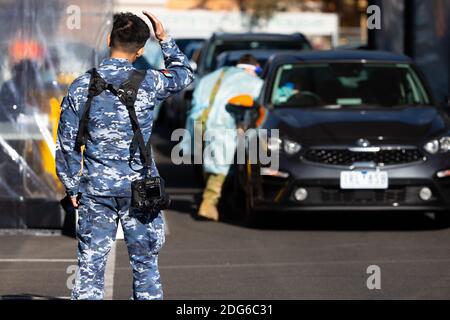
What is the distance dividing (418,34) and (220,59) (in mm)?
3707

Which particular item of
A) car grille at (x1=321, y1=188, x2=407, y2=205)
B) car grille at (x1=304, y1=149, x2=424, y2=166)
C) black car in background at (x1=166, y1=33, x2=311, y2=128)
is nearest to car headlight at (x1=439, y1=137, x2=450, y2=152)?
car grille at (x1=304, y1=149, x2=424, y2=166)

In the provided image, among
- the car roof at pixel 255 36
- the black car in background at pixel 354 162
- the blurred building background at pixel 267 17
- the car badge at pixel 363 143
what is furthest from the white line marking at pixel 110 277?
the blurred building background at pixel 267 17

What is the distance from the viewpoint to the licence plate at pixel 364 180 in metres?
11.8

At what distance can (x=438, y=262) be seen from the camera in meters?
10.4

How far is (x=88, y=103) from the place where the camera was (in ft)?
23.3

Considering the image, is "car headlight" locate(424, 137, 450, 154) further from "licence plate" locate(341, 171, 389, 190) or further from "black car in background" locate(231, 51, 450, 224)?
"licence plate" locate(341, 171, 389, 190)

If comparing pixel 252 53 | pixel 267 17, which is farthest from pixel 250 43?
pixel 267 17

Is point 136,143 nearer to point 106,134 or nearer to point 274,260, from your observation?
point 106,134

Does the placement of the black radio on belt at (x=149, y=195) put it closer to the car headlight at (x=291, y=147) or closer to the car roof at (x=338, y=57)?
the car headlight at (x=291, y=147)

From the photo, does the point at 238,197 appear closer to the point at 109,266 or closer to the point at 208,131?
the point at 208,131

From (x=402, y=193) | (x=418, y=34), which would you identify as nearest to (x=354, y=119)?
(x=402, y=193)

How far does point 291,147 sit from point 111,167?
16.4 feet

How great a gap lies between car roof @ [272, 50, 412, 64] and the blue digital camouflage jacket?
6462 millimetres
